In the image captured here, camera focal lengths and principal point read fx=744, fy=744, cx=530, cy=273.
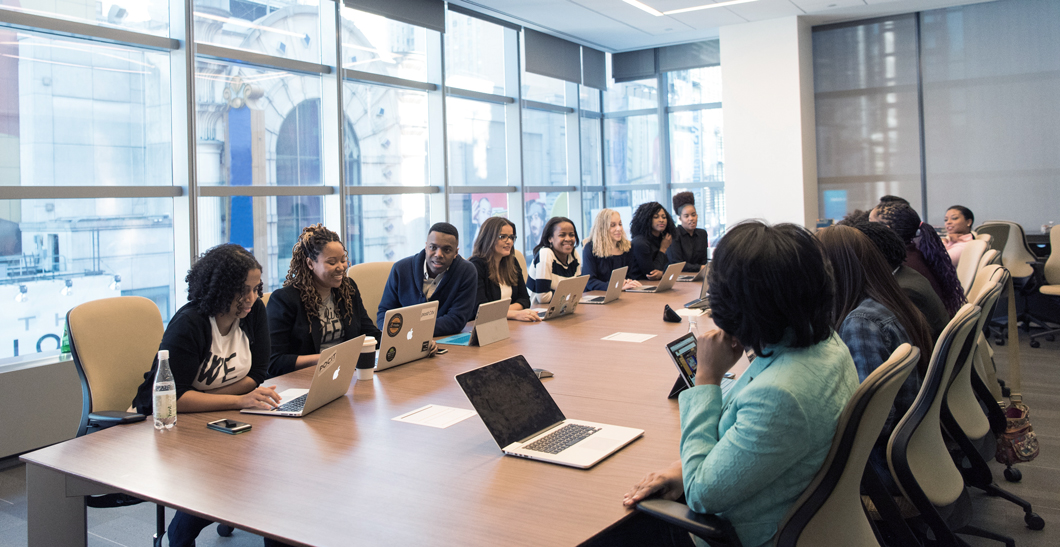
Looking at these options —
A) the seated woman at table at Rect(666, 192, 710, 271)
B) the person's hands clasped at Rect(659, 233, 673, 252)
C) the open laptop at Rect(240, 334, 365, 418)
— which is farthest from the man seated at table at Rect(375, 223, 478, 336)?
the seated woman at table at Rect(666, 192, 710, 271)

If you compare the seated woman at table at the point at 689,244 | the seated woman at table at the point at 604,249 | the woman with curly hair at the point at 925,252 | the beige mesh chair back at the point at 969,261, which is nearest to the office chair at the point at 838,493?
the woman with curly hair at the point at 925,252

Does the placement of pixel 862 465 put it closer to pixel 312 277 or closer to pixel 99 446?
pixel 99 446

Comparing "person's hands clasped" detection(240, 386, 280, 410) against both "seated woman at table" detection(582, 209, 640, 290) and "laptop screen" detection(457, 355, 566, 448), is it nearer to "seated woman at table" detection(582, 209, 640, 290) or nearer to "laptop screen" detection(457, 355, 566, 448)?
"laptop screen" detection(457, 355, 566, 448)

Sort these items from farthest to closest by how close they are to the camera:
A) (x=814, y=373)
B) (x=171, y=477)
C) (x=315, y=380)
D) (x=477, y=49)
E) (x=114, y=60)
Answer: (x=477, y=49) → (x=114, y=60) → (x=315, y=380) → (x=171, y=477) → (x=814, y=373)

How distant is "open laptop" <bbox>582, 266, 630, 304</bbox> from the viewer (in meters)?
4.79

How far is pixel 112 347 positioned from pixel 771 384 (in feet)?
7.73

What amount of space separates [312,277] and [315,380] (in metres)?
1.02

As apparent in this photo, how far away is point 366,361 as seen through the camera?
2.70 meters

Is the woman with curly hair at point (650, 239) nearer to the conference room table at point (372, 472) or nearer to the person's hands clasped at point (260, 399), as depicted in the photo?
the conference room table at point (372, 472)

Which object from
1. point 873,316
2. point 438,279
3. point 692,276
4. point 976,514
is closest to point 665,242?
point 692,276

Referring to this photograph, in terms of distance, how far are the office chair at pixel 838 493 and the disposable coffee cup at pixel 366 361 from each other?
147cm

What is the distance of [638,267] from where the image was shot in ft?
19.3

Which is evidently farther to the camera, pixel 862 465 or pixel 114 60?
pixel 114 60

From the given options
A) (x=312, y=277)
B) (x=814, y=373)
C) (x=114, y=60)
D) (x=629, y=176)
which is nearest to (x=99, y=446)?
(x=312, y=277)
